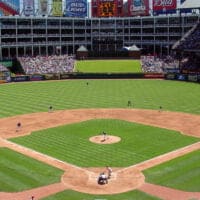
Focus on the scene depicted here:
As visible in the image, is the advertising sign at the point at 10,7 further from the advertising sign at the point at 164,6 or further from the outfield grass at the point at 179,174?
the outfield grass at the point at 179,174

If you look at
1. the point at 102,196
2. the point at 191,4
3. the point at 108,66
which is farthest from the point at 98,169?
the point at 191,4

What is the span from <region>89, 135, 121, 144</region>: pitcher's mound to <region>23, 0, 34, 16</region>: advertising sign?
98.2m

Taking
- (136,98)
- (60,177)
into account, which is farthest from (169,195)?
(136,98)

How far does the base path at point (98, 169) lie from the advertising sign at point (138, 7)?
81850 millimetres

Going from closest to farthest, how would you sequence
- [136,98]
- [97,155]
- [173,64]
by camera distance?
[97,155] < [136,98] < [173,64]

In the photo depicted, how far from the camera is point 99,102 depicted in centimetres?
7375

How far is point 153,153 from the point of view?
4331 cm

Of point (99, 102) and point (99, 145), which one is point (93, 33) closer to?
point (99, 102)

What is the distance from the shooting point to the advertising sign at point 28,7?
138 m

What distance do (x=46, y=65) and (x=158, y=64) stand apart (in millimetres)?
32841

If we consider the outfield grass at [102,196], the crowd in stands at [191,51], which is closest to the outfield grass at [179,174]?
the outfield grass at [102,196]

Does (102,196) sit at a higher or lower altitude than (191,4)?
lower

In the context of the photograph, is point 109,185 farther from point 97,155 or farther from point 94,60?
point 94,60

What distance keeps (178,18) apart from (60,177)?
11769 centimetres
